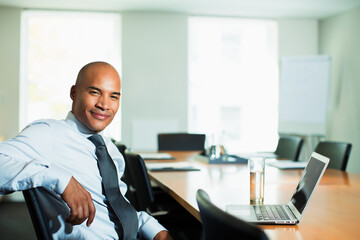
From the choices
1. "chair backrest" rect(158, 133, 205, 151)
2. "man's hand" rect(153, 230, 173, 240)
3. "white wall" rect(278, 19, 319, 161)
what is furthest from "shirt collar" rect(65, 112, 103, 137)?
"white wall" rect(278, 19, 319, 161)

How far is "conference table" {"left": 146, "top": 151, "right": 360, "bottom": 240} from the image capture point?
1132 millimetres

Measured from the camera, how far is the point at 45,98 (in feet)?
19.8

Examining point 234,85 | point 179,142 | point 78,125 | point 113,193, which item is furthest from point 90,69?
point 234,85

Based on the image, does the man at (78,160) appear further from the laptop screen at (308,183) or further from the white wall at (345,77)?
the white wall at (345,77)

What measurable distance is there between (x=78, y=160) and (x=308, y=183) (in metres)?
0.78

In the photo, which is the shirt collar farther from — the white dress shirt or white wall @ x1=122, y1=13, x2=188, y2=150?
white wall @ x1=122, y1=13, x2=188, y2=150

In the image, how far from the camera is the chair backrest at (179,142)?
165 inches

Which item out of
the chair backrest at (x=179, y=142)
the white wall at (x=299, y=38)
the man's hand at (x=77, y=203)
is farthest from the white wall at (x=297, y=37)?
the man's hand at (x=77, y=203)

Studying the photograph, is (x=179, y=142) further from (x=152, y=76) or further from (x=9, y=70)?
(x=9, y=70)

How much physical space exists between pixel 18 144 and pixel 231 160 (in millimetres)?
1941

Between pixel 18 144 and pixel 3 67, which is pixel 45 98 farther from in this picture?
pixel 18 144

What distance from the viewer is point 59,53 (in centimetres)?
609

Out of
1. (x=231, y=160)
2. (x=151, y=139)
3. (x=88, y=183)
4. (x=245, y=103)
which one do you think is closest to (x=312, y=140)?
(x=245, y=103)

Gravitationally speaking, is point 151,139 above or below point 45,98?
below
